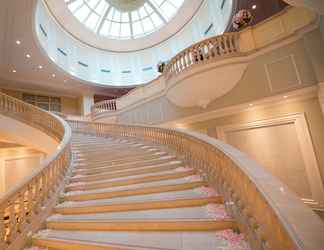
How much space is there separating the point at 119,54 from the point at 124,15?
2.86 metres

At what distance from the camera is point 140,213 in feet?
7.55

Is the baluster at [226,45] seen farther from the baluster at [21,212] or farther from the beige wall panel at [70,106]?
the beige wall panel at [70,106]

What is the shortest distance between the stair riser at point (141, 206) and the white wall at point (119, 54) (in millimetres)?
8553

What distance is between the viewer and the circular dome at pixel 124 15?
1221cm

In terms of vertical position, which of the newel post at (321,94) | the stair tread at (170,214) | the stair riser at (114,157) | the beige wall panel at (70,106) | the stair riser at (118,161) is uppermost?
the beige wall panel at (70,106)

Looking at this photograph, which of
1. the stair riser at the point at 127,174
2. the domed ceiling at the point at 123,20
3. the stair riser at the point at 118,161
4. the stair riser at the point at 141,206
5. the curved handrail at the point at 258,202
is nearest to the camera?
the curved handrail at the point at 258,202

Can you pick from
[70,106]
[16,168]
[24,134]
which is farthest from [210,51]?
[70,106]

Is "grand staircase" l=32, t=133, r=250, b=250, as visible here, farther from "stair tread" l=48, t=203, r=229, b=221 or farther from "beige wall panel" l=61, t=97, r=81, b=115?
"beige wall panel" l=61, t=97, r=81, b=115

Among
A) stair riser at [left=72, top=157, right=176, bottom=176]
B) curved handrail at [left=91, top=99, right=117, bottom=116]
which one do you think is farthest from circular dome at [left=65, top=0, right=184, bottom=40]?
stair riser at [left=72, top=157, right=176, bottom=176]

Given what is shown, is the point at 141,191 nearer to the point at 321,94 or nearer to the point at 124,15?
the point at 321,94

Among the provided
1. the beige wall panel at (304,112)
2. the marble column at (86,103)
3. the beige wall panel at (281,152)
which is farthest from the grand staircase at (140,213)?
the marble column at (86,103)

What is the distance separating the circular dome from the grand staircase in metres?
12.1

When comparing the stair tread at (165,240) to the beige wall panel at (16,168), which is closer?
the stair tread at (165,240)

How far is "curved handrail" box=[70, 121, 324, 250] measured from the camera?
3.00 ft
